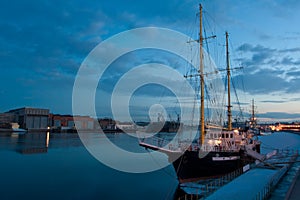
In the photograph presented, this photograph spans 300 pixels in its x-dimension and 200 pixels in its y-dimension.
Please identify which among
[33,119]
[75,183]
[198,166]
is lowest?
[75,183]

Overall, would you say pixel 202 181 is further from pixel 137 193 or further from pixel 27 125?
pixel 27 125

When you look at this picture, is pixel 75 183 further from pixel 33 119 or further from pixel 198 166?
pixel 33 119

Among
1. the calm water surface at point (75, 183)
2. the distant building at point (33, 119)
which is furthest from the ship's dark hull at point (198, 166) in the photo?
the distant building at point (33, 119)

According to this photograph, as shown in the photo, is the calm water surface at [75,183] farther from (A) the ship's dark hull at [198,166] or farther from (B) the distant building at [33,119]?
(B) the distant building at [33,119]

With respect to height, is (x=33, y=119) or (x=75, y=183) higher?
(x=33, y=119)

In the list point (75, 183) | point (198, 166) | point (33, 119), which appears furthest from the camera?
point (33, 119)

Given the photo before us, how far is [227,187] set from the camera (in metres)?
21.5

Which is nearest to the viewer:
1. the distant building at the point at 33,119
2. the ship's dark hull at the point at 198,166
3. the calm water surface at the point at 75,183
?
the calm water surface at the point at 75,183

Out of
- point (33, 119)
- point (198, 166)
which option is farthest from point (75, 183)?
point (33, 119)

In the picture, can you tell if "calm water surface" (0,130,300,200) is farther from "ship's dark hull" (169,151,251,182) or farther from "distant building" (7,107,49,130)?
"distant building" (7,107,49,130)

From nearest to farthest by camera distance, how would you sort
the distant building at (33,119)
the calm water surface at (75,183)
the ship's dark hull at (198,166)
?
the calm water surface at (75,183)
the ship's dark hull at (198,166)
the distant building at (33,119)

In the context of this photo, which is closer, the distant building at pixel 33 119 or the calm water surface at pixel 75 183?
the calm water surface at pixel 75 183

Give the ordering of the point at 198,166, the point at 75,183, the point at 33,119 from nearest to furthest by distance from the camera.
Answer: the point at 198,166, the point at 75,183, the point at 33,119

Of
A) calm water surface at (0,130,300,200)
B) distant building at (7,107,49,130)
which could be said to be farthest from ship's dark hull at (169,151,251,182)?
distant building at (7,107,49,130)
